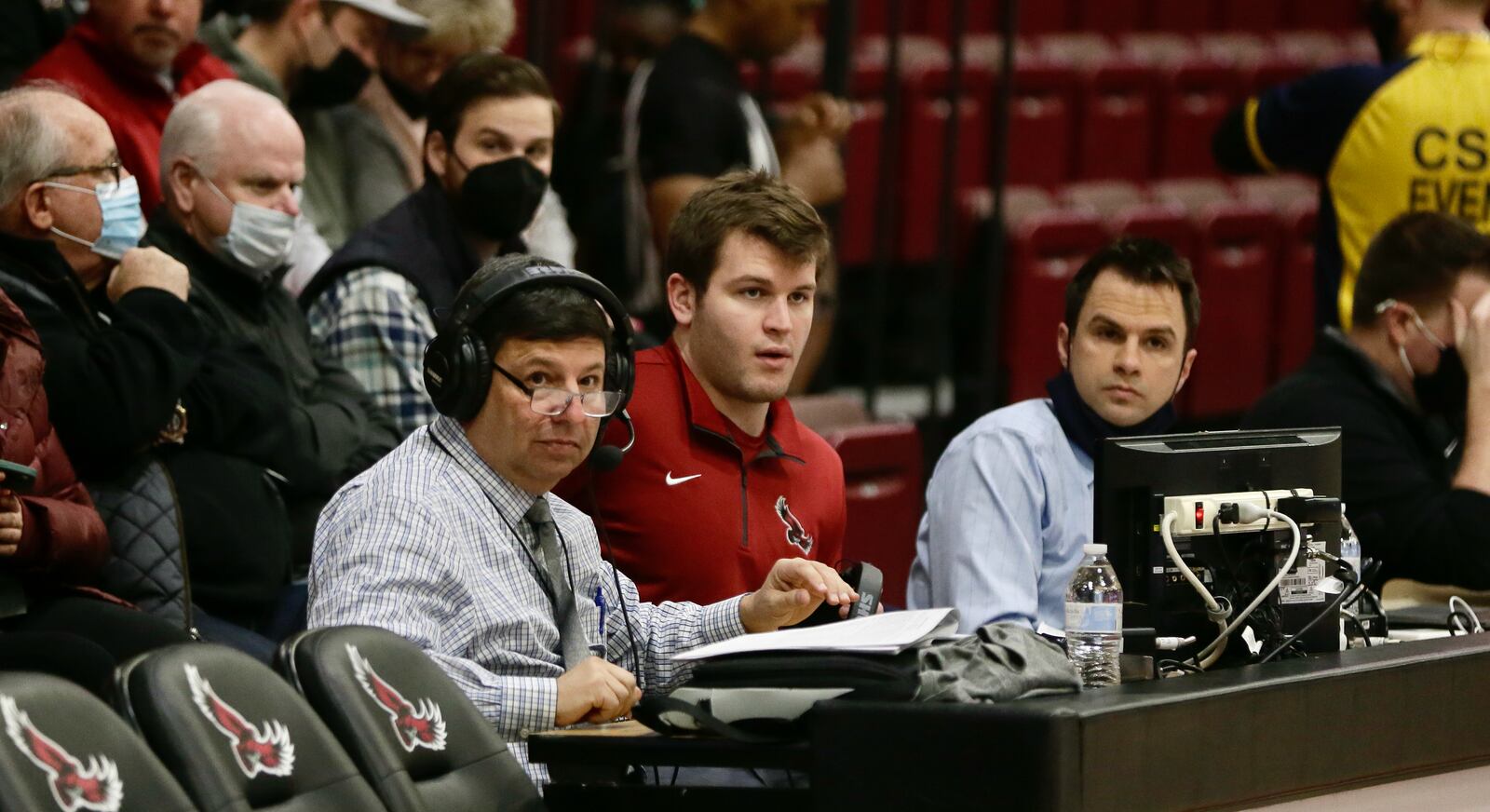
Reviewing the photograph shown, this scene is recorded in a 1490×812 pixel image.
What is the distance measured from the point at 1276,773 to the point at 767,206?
1197 millimetres

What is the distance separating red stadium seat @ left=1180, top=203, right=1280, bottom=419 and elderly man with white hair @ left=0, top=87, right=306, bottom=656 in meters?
3.91

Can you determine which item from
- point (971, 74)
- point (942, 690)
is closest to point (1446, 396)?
point (942, 690)

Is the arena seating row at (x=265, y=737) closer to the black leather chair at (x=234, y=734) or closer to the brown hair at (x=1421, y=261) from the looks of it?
the black leather chair at (x=234, y=734)

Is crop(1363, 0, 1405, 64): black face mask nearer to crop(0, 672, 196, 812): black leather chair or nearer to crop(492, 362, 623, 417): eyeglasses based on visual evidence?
crop(492, 362, 623, 417): eyeglasses

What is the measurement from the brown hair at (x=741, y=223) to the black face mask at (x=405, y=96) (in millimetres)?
1623

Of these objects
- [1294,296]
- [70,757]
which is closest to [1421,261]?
[70,757]

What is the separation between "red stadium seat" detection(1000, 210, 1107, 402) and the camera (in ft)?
20.6

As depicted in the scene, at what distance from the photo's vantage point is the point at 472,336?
2.57 metres

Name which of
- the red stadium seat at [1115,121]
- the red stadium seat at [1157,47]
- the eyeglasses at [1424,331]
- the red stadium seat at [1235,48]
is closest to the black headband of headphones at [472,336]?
the eyeglasses at [1424,331]

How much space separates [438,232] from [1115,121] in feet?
12.6

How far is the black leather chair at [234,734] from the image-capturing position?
6.48ft

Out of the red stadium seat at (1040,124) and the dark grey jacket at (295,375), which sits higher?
the red stadium seat at (1040,124)

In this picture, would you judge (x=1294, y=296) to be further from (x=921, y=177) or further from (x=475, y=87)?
(x=475, y=87)

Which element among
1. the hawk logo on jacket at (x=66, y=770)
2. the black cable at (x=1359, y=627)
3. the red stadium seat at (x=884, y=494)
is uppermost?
the hawk logo on jacket at (x=66, y=770)
